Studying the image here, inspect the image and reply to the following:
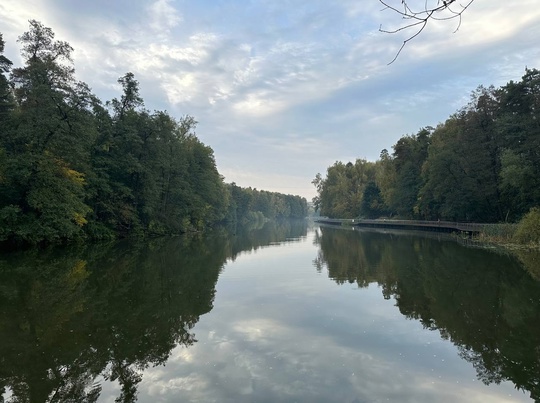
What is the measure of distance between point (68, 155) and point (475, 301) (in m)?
28.2

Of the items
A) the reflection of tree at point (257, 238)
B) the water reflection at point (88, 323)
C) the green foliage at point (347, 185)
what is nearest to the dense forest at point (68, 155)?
the water reflection at point (88, 323)

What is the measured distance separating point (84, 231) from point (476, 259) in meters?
32.2

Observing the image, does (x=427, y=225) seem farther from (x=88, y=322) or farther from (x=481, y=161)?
(x=88, y=322)

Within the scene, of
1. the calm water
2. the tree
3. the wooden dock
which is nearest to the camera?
the calm water

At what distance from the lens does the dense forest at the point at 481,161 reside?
34219 mm

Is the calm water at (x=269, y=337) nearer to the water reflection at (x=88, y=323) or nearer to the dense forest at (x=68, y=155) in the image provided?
the water reflection at (x=88, y=323)

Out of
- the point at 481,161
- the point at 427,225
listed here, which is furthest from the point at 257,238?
the point at 481,161

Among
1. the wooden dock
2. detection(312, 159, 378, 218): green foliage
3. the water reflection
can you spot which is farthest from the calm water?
detection(312, 159, 378, 218): green foliage

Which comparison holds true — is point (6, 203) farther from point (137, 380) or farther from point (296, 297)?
point (137, 380)

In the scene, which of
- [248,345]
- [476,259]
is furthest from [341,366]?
[476,259]

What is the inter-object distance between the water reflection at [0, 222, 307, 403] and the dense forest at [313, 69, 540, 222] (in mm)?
30531

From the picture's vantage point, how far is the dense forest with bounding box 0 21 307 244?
26.3 meters

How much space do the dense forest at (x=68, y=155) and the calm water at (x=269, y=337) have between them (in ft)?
31.4

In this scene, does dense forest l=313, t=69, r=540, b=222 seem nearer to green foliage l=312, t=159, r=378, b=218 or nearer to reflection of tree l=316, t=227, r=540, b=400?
reflection of tree l=316, t=227, r=540, b=400
